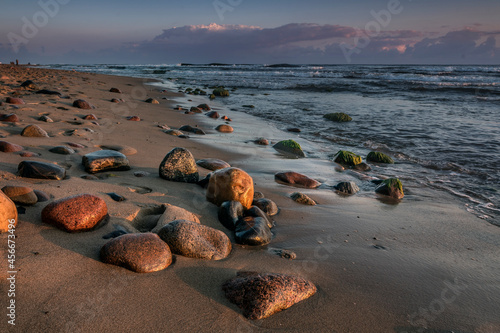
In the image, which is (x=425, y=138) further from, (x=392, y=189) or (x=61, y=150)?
(x=61, y=150)

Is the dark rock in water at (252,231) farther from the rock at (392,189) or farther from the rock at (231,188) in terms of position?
the rock at (392,189)

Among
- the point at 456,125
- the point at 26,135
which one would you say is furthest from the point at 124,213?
the point at 456,125

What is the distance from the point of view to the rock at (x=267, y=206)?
317 centimetres

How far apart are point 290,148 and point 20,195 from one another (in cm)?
444

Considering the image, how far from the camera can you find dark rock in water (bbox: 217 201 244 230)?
2.78m

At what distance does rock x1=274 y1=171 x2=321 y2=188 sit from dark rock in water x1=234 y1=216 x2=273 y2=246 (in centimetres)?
153

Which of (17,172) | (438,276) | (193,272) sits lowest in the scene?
(438,276)

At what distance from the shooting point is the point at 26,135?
4.46 m

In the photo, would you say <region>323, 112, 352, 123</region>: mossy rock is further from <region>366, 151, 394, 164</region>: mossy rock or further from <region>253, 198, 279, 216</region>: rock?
<region>253, 198, 279, 216</region>: rock

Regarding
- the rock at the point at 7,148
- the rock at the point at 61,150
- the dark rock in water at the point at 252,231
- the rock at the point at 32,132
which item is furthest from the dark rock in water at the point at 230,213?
the rock at the point at 32,132

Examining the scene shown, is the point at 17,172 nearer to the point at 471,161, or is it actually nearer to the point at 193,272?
the point at 193,272

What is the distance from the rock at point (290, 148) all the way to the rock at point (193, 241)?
373 cm

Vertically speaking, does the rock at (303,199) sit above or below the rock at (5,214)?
below

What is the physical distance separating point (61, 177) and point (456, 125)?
32.3 ft
